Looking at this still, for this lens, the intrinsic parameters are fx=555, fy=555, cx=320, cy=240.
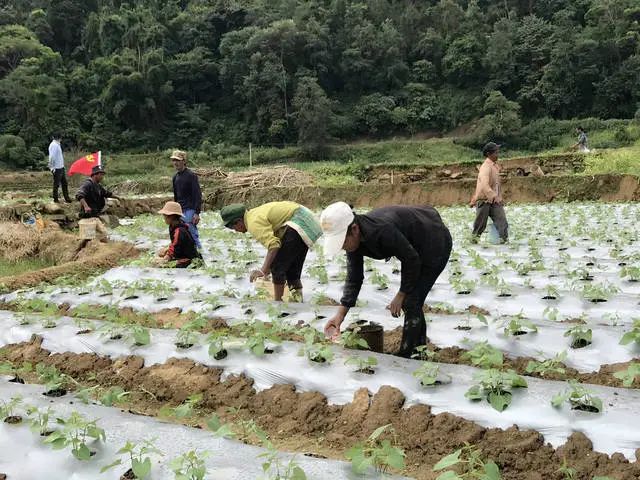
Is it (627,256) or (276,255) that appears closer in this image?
(276,255)

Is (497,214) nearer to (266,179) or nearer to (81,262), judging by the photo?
(81,262)

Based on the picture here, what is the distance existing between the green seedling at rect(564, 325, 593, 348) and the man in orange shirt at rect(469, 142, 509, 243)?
407cm

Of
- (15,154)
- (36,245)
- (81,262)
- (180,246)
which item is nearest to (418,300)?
(180,246)

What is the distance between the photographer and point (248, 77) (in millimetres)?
43875

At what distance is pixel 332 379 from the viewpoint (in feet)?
10.6

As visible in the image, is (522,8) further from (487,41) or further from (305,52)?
(305,52)

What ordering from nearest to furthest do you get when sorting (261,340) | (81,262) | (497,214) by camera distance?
(261,340) → (497,214) → (81,262)

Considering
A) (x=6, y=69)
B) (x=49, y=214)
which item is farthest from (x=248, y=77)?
(x=49, y=214)

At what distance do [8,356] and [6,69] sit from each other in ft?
147

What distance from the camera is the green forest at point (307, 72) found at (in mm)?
37531

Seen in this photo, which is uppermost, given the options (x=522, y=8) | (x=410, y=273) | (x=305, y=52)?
(x=522, y=8)

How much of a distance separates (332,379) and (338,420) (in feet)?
0.94

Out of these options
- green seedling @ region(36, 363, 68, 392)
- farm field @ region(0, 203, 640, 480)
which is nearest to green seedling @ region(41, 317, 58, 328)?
farm field @ region(0, 203, 640, 480)

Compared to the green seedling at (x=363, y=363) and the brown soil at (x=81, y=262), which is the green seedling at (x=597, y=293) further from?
→ the brown soil at (x=81, y=262)
